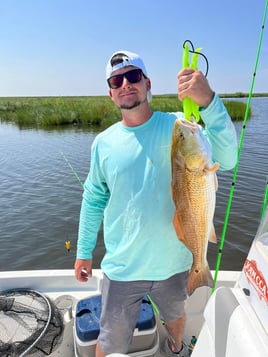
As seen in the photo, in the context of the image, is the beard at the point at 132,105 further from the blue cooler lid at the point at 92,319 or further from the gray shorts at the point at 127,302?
the blue cooler lid at the point at 92,319

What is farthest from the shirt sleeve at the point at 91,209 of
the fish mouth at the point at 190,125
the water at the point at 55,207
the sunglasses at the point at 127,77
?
the water at the point at 55,207

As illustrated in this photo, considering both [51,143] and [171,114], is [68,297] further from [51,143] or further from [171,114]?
[51,143]

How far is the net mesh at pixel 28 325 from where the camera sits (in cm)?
231

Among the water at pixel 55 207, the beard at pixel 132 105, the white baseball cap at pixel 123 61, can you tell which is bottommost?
the water at pixel 55 207

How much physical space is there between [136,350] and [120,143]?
6.02 feet

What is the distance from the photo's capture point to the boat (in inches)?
53.7

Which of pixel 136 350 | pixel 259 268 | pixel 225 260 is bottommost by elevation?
pixel 225 260

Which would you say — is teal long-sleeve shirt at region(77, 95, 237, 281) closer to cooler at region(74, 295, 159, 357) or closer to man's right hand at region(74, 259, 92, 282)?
man's right hand at region(74, 259, 92, 282)

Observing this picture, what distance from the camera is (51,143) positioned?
717 inches

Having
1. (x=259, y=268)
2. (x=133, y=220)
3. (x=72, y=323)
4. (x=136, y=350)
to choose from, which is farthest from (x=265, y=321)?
(x=72, y=323)

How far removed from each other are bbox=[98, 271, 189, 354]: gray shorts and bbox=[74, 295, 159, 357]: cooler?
0.21 metres

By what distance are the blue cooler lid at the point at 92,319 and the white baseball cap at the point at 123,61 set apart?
198 centimetres

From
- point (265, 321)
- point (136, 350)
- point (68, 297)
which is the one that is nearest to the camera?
point (265, 321)

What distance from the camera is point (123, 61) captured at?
2.06 meters
